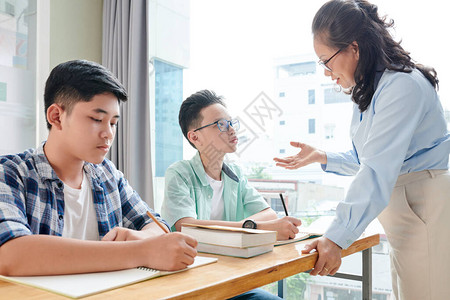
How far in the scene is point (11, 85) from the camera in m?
2.37

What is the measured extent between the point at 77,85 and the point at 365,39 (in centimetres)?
91

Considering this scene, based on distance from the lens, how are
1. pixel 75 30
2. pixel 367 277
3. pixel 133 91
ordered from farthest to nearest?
pixel 75 30 → pixel 133 91 → pixel 367 277

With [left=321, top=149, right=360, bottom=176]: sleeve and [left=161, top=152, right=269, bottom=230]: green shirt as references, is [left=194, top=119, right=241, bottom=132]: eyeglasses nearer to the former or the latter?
[left=161, top=152, right=269, bottom=230]: green shirt

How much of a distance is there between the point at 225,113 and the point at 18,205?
3.56 ft

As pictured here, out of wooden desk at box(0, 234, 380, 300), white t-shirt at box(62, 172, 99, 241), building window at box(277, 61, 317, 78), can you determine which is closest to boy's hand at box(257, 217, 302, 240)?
wooden desk at box(0, 234, 380, 300)

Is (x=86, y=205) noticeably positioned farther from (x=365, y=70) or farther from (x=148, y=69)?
(x=148, y=69)

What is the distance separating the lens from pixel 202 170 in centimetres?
178

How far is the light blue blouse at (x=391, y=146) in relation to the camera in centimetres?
113

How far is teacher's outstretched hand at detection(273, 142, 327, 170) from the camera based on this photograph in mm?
1678

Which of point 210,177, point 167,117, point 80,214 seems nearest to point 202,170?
point 210,177

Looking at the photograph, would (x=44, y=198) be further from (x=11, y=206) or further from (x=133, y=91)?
(x=133, y=91)

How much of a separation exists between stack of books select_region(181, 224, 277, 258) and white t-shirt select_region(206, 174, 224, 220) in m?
0.63

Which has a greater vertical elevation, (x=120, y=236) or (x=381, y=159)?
(x=381, y=159)

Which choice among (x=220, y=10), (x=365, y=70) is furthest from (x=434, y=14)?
(x=220, y=10)
